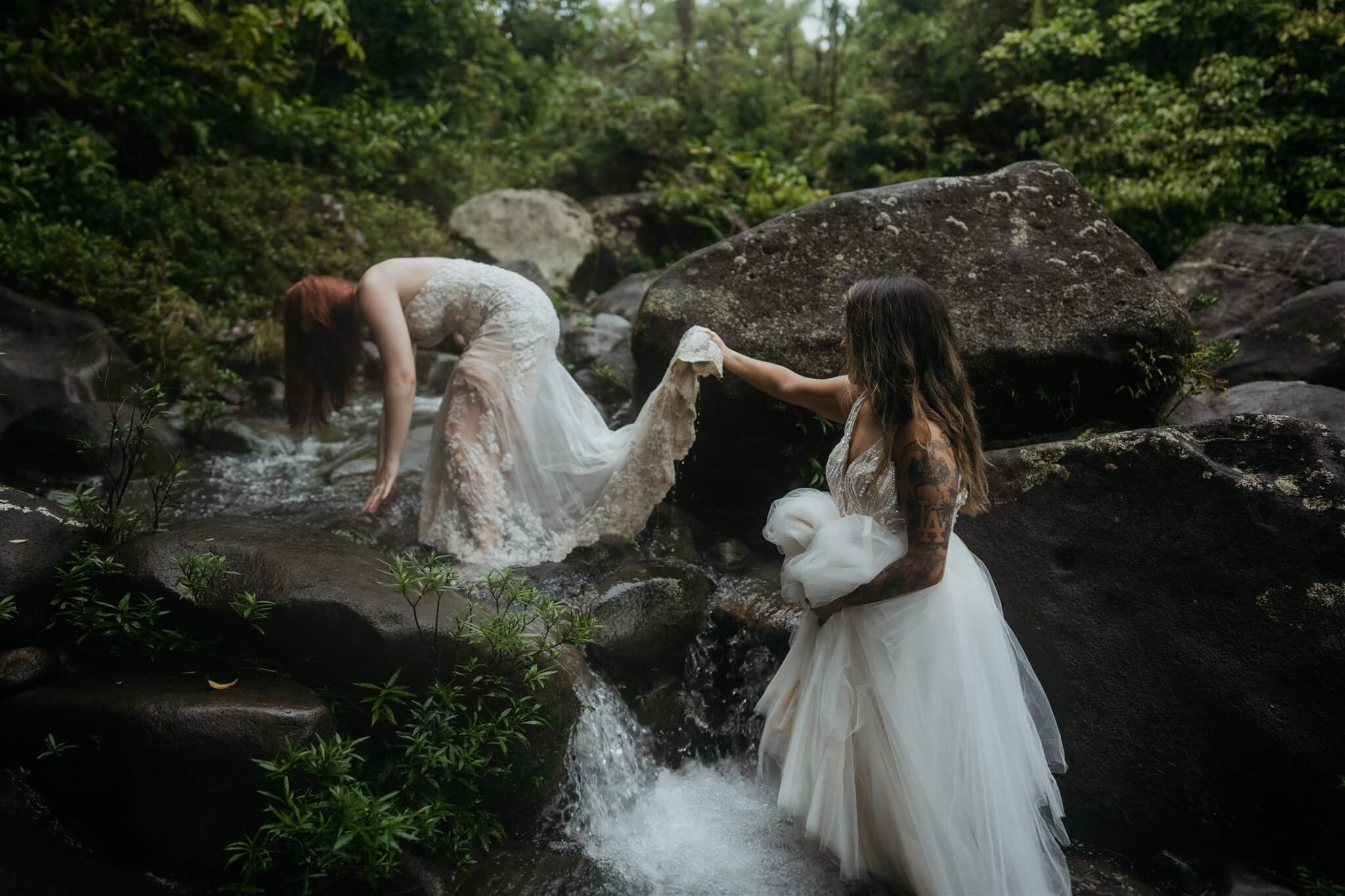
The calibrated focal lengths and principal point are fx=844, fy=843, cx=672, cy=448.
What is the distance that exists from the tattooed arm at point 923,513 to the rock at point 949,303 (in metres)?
2.00

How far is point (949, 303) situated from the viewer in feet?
16.1

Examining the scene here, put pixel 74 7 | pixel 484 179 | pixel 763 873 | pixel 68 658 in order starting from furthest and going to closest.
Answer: pixel 484 179, pixel 74 7, pixel 68 658, pixel 763 873

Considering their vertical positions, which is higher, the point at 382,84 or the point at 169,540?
the point at 382,84

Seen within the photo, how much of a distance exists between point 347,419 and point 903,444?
6.24 m

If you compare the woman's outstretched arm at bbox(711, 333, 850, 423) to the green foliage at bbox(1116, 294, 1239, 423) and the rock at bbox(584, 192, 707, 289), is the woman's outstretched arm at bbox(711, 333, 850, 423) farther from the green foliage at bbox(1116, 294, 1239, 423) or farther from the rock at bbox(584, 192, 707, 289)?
the rock at bbox(584, 192, 707, 289)

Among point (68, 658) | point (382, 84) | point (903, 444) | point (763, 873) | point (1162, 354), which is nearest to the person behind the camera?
point (903, 444)

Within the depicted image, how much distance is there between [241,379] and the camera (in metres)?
7.59

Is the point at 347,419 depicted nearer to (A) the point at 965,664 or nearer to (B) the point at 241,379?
(B) the point at 241,379

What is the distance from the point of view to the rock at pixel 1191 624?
323 cm

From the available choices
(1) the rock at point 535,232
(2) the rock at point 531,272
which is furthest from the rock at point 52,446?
(1) the rock at point 535,232

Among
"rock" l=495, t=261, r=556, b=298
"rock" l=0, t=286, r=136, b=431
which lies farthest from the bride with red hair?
"rock" l=495, t=261, r=556, b=298

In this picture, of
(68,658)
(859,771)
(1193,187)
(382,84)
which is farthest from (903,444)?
(382,84)

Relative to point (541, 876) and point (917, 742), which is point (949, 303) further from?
point (541, 876)

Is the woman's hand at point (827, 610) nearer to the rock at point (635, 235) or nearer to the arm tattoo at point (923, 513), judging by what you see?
the arm tattoo at point (923, 513)
